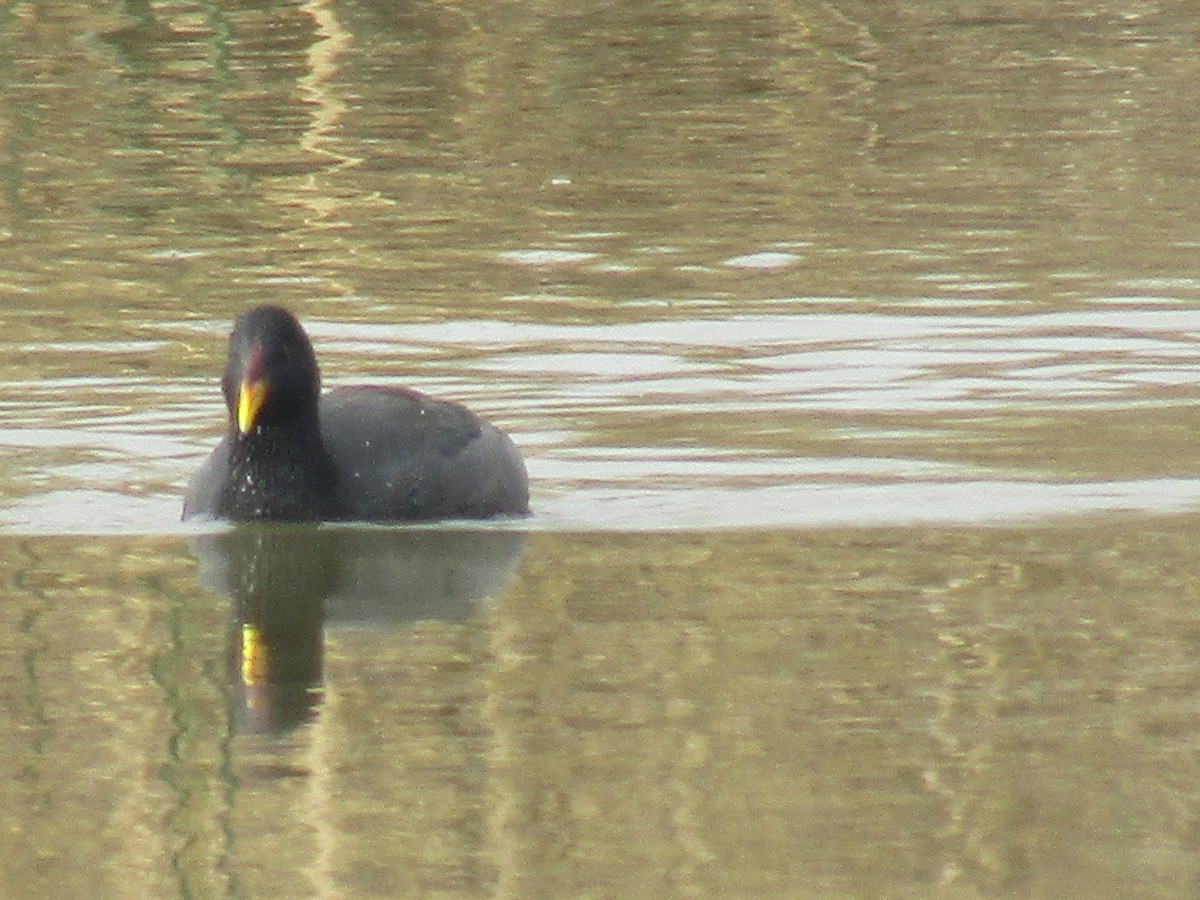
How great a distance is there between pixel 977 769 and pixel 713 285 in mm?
8154

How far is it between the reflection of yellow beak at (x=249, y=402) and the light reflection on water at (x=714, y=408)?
0.65 metres

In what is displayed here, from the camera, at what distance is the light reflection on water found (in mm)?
11312

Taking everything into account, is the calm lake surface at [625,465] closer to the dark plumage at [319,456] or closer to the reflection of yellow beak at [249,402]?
the dark plumage at [319,456]

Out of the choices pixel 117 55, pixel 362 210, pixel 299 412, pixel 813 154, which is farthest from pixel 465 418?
pixel 117 55

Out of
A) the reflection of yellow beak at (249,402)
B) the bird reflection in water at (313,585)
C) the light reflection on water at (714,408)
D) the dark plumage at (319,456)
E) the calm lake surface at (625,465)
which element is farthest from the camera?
the light reflection on water at (714,408)

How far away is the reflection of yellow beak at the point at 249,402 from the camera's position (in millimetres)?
10781

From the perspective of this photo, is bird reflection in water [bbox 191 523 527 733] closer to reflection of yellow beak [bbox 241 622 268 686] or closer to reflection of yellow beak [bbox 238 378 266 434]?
reflection of yellow beak [bbox 241 622 268 686]

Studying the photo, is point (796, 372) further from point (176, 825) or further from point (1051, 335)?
point (176, 825)

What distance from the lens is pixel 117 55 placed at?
23.7 meters

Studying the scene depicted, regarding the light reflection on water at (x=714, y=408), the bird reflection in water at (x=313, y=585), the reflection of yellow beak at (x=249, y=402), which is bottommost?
the light reflection on water at (x=714, y=408)

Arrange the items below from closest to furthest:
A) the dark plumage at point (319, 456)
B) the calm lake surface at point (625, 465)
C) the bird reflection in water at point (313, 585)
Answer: the calm lake surface at point (625, 465), the bird reflection in water at point (313, 585), the dark plumage at point (319, 456)

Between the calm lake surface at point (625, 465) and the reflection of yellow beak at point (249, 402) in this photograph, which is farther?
the reflection of yellow beak at point (249, 402)

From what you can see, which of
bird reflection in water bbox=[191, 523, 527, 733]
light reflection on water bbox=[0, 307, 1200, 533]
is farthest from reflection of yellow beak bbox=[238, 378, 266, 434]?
light reflection on water bbox=[0, 307, 1200, 533]

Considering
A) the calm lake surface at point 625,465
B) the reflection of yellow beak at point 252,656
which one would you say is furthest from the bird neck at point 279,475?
the reflection of yellow beak at point 252,656
